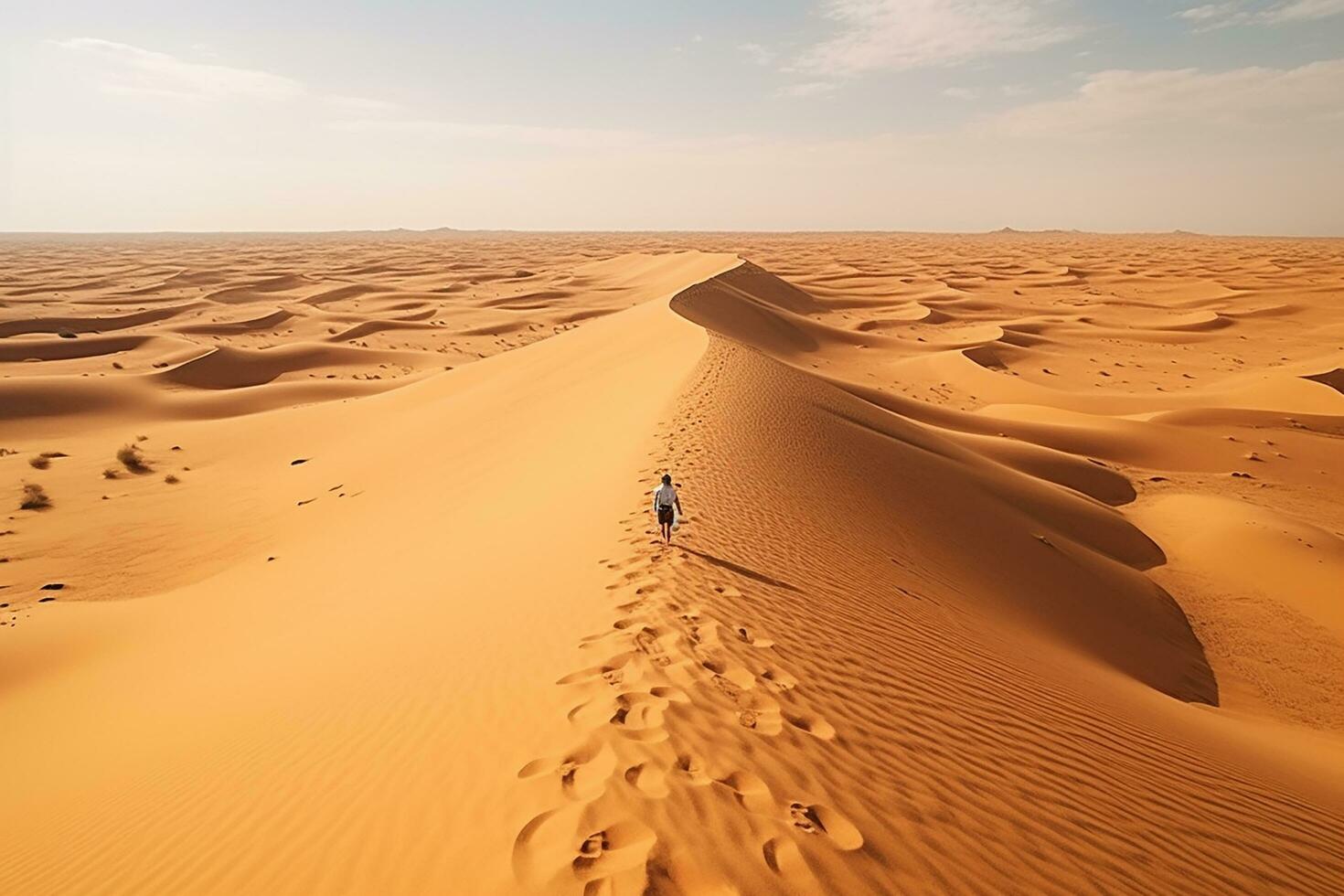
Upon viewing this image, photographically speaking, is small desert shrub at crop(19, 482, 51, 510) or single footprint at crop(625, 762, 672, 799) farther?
small desert shrub at crop(19, 482, 51, 510)

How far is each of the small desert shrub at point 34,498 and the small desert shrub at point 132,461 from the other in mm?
1844

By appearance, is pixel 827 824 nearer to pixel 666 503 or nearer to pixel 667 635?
pixel 667 635

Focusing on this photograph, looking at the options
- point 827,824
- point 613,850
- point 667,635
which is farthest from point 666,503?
point 613,850

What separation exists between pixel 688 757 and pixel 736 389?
11.0 meters

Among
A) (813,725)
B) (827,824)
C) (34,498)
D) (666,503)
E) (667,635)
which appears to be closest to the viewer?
(827,824)

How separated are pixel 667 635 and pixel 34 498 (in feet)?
51.3

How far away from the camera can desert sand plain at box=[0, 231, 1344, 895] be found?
12.2ft

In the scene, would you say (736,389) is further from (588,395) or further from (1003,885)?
(1003,885)

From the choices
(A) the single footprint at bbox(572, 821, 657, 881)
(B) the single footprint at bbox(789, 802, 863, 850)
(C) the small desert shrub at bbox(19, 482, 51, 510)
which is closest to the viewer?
(A) the single footprint at bbox(572, 821, 657, 881)

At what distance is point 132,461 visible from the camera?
56.5 ft

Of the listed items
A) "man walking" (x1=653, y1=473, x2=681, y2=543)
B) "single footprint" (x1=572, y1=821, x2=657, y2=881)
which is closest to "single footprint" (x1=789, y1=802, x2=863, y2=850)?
"single footprint" (x1=572, y1=821, x2=657, y2=881)

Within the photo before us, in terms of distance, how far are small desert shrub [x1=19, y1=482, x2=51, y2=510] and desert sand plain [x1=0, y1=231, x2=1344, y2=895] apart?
14.2 inches

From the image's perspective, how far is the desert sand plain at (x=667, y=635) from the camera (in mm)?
3721

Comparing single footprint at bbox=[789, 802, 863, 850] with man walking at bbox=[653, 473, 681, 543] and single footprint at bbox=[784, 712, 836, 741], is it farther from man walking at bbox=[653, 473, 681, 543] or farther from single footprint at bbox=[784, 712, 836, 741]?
man walking at bbox=[653, 473, 681, 543]
